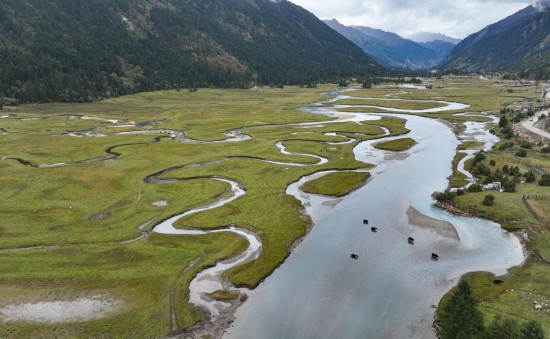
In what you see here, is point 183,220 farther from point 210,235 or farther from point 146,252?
point 146,252

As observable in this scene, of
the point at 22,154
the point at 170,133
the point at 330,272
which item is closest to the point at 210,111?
the point at 170,133

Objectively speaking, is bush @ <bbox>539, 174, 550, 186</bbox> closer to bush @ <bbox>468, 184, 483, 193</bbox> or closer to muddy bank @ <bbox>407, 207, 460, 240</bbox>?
bush @ <bbox>468, 184, 483, 193</bbox>

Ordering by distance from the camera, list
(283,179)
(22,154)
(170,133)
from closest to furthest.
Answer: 1. (283,179)
2. (22,154)
3. (170,133)

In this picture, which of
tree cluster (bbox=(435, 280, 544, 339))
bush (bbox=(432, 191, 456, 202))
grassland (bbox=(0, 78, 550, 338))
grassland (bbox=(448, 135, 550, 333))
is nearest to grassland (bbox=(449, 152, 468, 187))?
grassland (bbox=(0, 78, 550, 338))

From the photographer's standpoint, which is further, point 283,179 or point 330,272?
point 283,179

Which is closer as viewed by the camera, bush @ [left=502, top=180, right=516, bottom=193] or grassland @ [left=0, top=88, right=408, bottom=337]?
grassland @ [left=0, top=88, right=408, bottom=337]

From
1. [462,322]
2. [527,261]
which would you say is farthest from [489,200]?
[462,322]

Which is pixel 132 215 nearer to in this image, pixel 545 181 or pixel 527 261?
pixel 527 261
